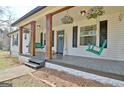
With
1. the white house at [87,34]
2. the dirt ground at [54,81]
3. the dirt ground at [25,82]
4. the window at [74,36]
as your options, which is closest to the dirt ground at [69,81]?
the dirt ground at [54,81]

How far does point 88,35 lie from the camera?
10906 mm

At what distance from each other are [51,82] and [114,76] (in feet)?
6.82

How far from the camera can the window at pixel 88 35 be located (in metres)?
10.4

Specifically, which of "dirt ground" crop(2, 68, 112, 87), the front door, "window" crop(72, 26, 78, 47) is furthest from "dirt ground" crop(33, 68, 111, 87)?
the front door

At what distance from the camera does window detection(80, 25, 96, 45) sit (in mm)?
10408

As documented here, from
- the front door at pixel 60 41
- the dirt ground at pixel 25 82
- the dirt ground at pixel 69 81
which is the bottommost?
the dirt ground at pixel 25 82

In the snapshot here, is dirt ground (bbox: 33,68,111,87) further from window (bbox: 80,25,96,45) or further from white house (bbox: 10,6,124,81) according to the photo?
window (bbox: 80,25,96,45)

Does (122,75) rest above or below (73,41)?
below

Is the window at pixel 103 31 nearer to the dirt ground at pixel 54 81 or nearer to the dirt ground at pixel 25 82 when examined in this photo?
the dirt ground at pixel 54 81

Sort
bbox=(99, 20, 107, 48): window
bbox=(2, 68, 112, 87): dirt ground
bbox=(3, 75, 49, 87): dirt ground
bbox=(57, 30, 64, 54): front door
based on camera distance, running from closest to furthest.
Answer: bbox=(2, 68, 112, 87): dirt ground → bbox=(3, 75, 49, 87): dirt ground → bbox=(99, 20, 107, 48): window → bbox=(57, 30, 64, 54): front door

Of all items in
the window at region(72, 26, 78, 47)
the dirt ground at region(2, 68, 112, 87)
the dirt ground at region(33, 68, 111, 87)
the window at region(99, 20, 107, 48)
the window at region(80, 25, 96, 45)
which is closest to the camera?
the dirt ground at region(33, 68, 111, 87)
